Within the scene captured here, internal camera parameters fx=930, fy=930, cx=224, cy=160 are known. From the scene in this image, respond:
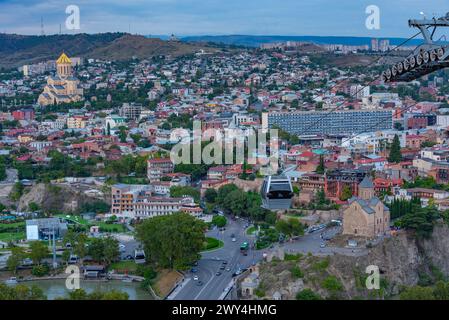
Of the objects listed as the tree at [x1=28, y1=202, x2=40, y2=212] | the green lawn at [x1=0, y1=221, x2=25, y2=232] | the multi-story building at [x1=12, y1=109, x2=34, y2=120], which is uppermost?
the multi-story building at [x1=12, y1=109, x2=34, y2=120]

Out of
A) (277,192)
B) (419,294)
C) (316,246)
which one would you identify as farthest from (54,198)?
(277,192)

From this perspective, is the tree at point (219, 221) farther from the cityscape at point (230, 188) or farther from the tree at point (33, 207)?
the tree at point (33, 207)

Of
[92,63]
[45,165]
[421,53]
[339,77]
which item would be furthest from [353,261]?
[92,63]

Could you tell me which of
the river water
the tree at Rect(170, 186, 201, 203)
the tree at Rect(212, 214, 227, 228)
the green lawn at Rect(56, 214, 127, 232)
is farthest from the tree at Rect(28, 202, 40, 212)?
the river water

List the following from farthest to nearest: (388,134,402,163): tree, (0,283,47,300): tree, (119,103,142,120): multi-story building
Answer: (119,103,142,120): multi-story building < (388,134,402,163): tree < (0,283,47,300): tree

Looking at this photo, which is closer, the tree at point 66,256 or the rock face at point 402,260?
the rock face at point 402,260

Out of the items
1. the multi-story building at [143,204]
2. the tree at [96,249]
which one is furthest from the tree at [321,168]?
the tree at [96,249]

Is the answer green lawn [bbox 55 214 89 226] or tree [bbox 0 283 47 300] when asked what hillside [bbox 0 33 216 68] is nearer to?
green lawn [bbox 55 214 89 226]
